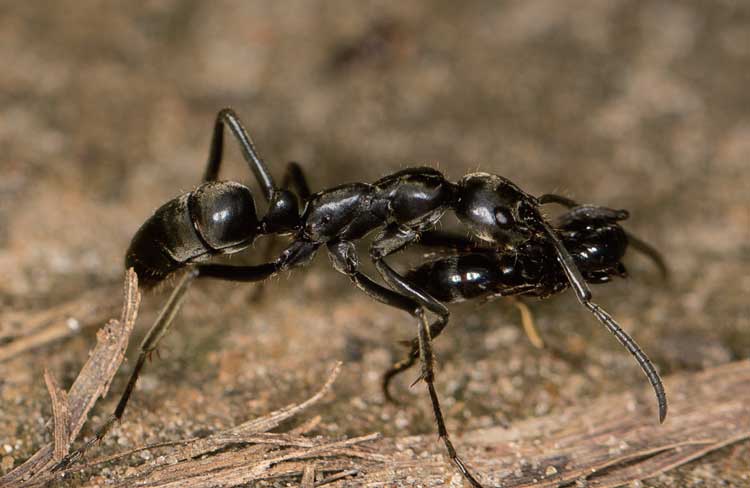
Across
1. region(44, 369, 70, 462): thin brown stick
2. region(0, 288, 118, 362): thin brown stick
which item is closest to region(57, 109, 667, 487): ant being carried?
region(44, 369, 70, 462): thin brown stick

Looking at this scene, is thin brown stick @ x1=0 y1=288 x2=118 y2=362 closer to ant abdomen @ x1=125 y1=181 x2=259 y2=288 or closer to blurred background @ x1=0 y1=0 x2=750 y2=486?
blurred background @ x1=0 y1=0 x2=750 y2=486

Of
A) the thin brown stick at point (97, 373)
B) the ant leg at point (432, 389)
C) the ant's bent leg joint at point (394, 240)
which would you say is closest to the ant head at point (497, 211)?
the ant's bent leg joint at point (394, 240)

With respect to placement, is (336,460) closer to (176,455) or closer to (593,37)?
(176,455)

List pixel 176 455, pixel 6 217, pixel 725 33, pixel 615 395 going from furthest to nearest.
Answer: pixel 725 33 < pixel 6 217 < pixel 615 395 < pixel 176 455

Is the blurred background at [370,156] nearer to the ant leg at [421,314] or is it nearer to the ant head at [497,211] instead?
the ant leg at [421,314]

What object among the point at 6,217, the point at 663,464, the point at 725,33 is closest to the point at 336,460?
the point at 663,464

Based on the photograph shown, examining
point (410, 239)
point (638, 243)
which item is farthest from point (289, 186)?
point (638, 243)

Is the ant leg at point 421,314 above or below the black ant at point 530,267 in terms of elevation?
below
